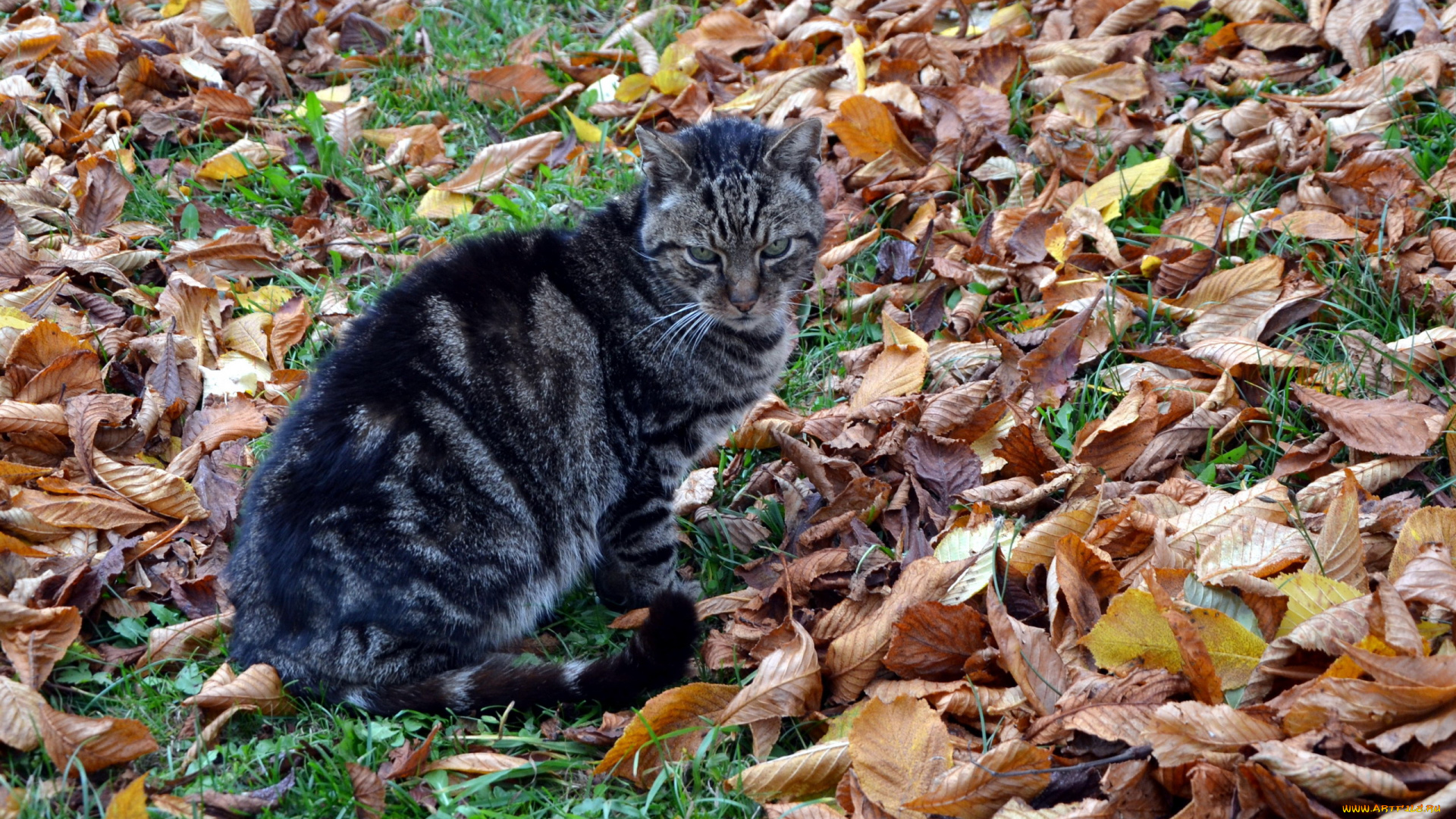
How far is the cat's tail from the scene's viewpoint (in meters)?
2.52

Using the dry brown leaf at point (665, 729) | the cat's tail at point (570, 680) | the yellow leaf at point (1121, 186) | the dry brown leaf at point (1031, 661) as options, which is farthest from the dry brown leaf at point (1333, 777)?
the yellow leaf at point (1121, 186)

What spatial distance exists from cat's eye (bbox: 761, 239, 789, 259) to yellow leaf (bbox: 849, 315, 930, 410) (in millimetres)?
582

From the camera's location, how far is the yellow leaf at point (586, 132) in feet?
15.8

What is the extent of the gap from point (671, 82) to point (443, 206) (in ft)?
4.11

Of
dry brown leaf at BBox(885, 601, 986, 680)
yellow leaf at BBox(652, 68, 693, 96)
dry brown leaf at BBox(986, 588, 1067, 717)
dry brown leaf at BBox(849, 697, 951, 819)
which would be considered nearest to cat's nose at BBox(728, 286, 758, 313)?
dry brown leaf at BBox(885, 601, 986, 680)

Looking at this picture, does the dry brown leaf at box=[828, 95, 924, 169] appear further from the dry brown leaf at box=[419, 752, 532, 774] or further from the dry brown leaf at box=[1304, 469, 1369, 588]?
the dry brown leaf at box=[419, 752, 532, 774]

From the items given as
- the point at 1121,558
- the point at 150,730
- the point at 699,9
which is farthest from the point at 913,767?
the point at 699,9

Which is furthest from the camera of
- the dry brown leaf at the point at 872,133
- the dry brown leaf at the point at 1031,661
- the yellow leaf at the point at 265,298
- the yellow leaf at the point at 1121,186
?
the dry brown leaf at the point at 872,133

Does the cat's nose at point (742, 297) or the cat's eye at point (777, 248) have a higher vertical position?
the cat's eye at point (777, 248)

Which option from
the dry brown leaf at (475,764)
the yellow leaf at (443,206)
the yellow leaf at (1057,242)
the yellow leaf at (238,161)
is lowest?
the dry brown leaf at (475,764)

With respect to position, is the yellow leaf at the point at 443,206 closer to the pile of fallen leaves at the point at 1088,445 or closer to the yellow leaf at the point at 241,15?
the pile of fallen leaves at the point at 1088,445

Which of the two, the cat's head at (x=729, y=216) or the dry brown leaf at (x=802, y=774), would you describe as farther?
the cat's head at (x=729, y=216)

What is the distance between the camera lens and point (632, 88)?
5039mm

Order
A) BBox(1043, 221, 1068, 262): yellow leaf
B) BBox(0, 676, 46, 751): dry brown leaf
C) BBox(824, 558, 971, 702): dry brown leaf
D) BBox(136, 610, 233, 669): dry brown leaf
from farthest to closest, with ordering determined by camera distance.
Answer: BBox(1043, 221, 1068, 262): yellow leaf
BBox(136, 610, 233, 669): dry brown leaf
BBox(824, 558, 971, 702): dry brown leaf
BBox(0, 676, 46, 751): dry brown leaf
